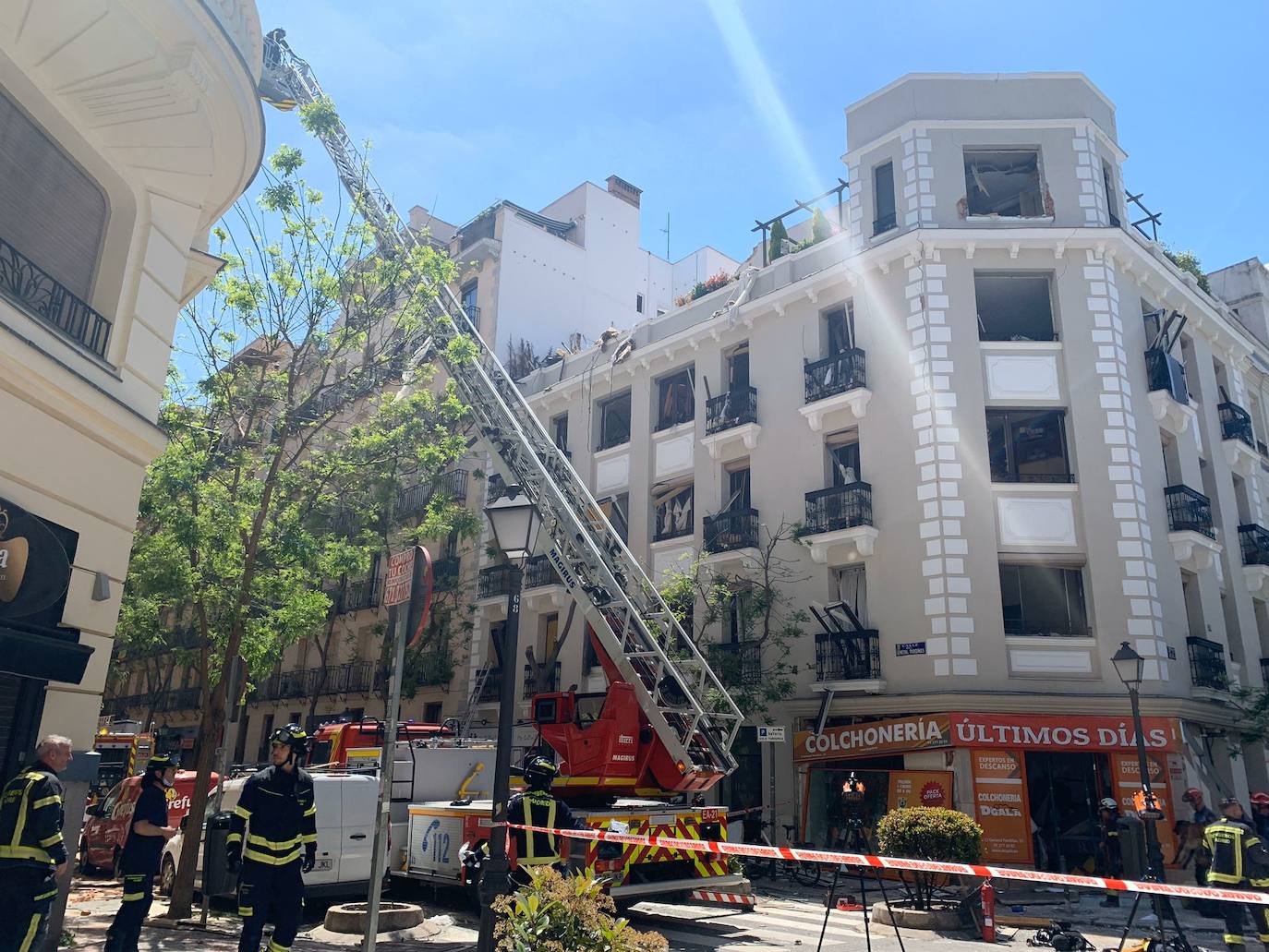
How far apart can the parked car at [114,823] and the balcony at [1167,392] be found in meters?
19.7

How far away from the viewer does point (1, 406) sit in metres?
7.45

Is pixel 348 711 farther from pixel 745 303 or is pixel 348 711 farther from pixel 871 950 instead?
pixel 871 950

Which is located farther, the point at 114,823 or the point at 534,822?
the point at 114,823

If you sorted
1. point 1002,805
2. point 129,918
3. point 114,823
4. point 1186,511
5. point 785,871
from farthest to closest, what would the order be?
point 1186,511 < point 1002,805 < point 785,871 < point 114,823 < point 129,918

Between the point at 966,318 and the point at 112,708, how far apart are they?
39.8m

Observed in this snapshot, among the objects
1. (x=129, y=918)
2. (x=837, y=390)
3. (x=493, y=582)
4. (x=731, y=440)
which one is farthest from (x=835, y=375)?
(x=129, y=918)

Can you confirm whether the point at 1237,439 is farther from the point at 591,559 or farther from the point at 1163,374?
the point at 591,559

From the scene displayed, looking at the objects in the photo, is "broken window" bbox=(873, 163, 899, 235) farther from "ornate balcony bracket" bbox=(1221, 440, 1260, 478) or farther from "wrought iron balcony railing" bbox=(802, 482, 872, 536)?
"ornate balcony bracket" bbox=(1221, 440, 1260, 478)

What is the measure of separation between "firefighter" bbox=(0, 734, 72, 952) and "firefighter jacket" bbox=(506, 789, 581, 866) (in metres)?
3.59

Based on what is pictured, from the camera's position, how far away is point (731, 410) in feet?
82.0

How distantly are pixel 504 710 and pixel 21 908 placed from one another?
11.6ft

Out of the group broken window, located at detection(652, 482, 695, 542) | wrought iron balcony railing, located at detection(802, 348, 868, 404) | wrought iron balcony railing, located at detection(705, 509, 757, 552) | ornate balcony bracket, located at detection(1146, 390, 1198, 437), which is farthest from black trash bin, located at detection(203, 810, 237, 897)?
ornate balcony bracket, located at detection(1146, 390, 1198, 437)

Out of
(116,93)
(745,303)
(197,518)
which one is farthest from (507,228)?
(116,93)

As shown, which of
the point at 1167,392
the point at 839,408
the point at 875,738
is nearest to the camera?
the point at 875,738
